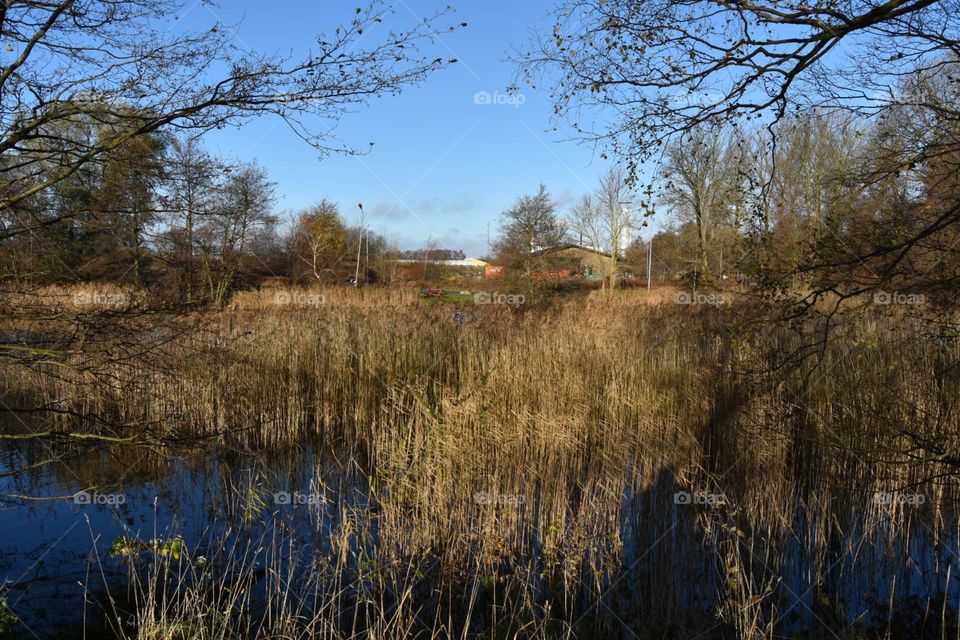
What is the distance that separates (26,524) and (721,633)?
199 inches

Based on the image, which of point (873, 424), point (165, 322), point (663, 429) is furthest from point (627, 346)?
point (165, 322)

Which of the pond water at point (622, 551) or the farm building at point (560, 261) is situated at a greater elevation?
the farm building at point (560, 261)

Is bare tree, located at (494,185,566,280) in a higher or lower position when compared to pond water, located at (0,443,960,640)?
higher

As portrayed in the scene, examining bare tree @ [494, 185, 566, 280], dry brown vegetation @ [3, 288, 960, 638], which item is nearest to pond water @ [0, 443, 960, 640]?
dry brown vegetation @ [3, 288, 960, 638]

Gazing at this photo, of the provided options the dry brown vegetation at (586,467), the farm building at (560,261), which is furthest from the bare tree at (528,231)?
the dry brown vegetation at (586,467)

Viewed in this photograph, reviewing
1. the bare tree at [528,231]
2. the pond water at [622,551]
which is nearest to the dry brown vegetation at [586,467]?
the pond water at [622,551]

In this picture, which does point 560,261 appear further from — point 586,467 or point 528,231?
point 586,467

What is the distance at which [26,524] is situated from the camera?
4926mm

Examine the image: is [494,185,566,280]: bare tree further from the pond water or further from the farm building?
the pond water

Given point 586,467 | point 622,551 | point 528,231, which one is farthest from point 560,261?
point 622,551

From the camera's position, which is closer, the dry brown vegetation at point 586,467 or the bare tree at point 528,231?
the dry brown vegetation at point 586,467

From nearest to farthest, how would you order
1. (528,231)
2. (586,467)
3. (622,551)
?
(622,551) < (586,467) < (528,231)

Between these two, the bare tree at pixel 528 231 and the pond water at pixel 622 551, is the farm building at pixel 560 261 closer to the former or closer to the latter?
the bare tree at pixel 528 231

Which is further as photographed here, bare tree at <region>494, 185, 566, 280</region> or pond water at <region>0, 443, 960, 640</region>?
bare tree at <region>494, 185, 566, 280</region>
